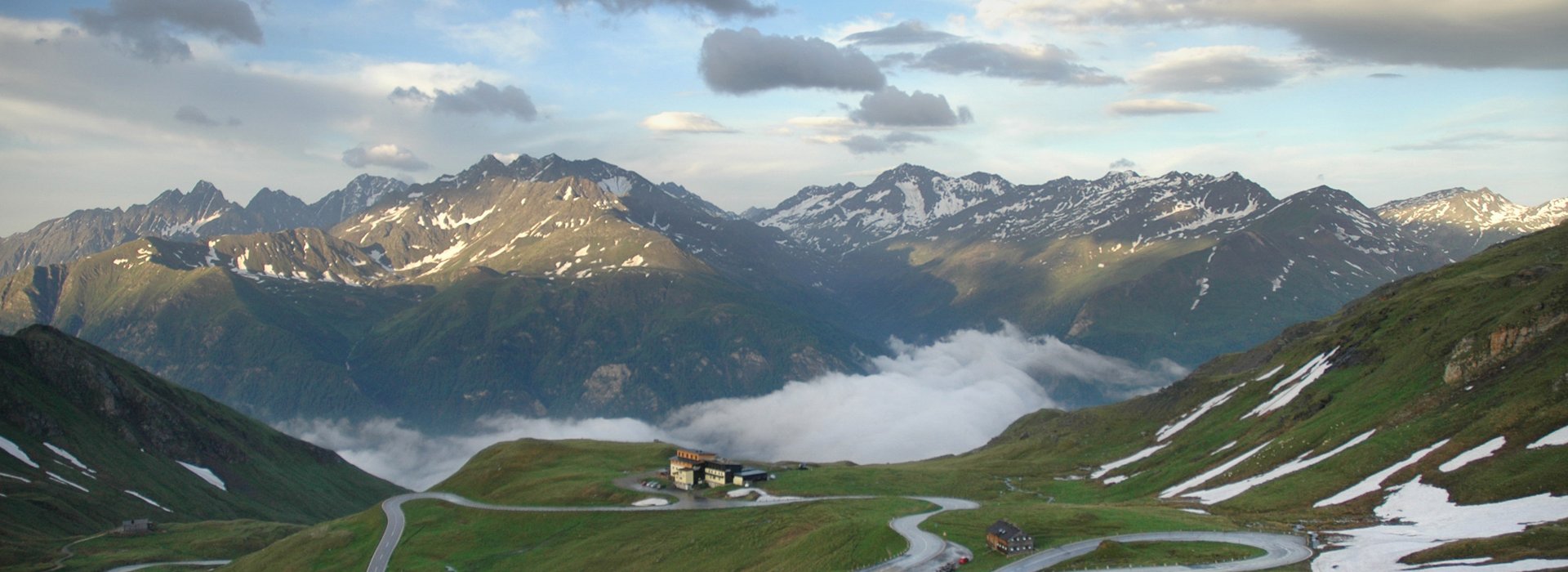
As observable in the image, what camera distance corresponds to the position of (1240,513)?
10494 cm

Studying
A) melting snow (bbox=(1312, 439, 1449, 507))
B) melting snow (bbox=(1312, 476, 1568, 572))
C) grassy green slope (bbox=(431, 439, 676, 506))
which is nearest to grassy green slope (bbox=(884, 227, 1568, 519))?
melting snow (bbox=(1312, 439, 1449, 507))

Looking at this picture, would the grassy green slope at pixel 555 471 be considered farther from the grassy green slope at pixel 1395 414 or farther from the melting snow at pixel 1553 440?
the melting snow at pixel 1553 440

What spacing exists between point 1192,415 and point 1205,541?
115 meters

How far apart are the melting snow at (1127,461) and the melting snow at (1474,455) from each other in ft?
255

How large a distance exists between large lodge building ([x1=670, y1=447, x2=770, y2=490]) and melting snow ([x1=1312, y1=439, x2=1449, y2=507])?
248ft

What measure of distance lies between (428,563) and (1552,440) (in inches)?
4722

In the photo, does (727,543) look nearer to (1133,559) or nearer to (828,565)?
(828,565)

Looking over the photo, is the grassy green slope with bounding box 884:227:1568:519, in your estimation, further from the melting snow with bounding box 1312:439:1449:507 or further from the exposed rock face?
the melting snow with bounding box 1312:439:1449:507

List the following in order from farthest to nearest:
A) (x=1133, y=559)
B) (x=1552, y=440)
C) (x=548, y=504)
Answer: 1. (x=548, y=504)
2. (x=1552, y=440)
3. (x=1133, y=559)

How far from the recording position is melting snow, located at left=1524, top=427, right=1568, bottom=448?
88875mm

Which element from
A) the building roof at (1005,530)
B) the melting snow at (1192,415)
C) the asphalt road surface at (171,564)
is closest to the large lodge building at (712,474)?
the building roof at (1005,530)

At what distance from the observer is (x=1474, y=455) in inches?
3794

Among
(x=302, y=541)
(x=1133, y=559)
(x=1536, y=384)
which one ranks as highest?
(x=1536, y=384)

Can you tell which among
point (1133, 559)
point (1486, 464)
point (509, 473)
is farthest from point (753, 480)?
point (1486, 464)
